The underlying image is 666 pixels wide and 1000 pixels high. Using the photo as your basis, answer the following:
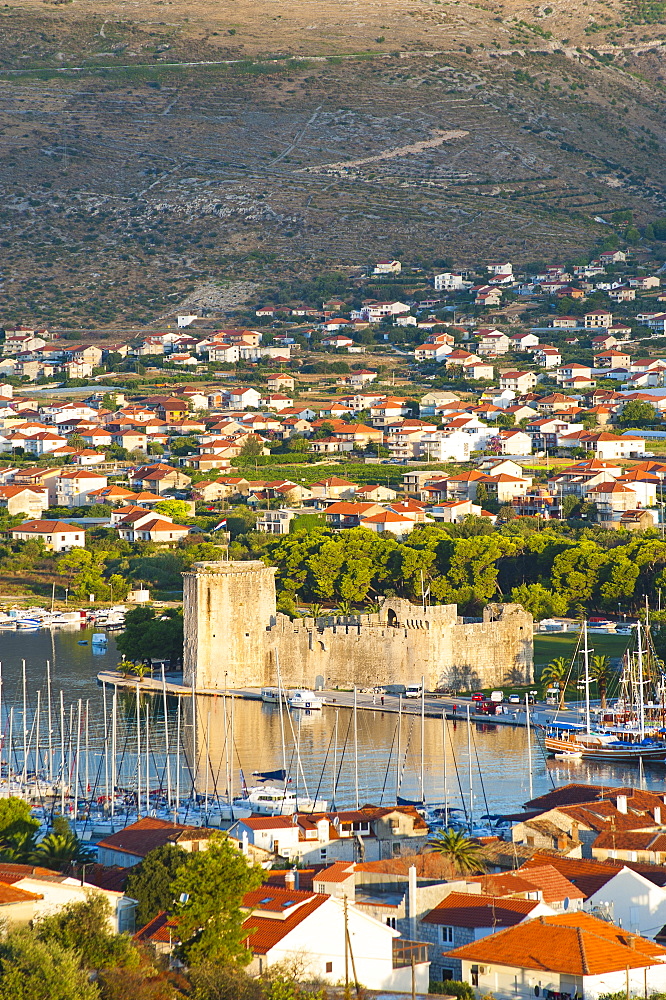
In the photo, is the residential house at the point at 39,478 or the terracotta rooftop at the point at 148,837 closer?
the terracotta rooftop at the point at 148,837

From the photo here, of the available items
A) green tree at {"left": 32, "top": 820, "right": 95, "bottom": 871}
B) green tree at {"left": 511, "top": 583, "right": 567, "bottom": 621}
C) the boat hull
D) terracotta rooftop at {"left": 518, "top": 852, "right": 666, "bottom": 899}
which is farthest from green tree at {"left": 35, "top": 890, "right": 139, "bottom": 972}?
green tree at {"left": 511, "top": 583, "right": 567, "bottom": 621}

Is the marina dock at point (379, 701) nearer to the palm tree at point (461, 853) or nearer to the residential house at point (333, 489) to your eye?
the palm tree at point (461, 853)

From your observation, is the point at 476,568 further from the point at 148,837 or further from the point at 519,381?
the point at 519,381

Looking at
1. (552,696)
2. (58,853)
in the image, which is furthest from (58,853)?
(552,696)

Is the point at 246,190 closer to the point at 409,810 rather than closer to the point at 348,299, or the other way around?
the point at 348,299

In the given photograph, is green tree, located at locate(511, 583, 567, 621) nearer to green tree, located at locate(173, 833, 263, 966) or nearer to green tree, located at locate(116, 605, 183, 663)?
green tree, located at locate(116, 605, 183, 663)

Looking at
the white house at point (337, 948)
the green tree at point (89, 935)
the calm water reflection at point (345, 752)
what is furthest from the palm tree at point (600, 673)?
the green tree at point (89, 935)
